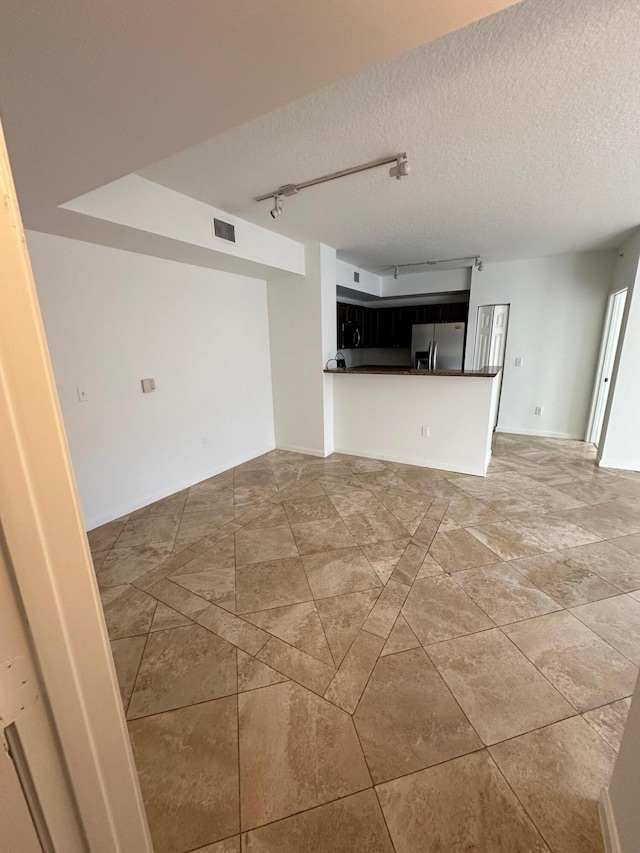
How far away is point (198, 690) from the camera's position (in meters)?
1.52

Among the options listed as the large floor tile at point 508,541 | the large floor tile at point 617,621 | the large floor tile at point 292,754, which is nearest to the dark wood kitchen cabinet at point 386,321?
the large floor tile at point 508,541

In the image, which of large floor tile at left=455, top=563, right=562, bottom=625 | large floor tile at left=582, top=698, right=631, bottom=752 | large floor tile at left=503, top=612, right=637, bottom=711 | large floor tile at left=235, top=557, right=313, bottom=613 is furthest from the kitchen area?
large floor tile at left=582, top=698, right=631, bottom=752

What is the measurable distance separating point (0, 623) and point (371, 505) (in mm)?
2925

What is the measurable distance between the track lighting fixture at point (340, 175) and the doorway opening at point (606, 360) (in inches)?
144

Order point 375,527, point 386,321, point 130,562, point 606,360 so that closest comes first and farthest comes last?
1. point 130,562
2. point 375,527
3. point 606,360
4. point 386,321

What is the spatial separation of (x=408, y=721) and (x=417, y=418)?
3.07 m

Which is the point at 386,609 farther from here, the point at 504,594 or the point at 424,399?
the point at 424,399

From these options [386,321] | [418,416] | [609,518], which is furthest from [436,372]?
[386,321]

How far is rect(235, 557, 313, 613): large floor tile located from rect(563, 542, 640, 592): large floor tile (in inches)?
72.4

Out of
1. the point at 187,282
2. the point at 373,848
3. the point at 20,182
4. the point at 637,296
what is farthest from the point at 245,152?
the point at 637,296

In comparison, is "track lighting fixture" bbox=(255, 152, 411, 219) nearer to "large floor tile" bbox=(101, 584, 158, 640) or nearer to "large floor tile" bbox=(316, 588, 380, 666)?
"large floor tile" bbox=(316, 588, 380, 666)

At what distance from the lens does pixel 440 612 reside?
1917mm

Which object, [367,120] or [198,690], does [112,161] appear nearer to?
[367,120]

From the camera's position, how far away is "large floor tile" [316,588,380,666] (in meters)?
1.73
